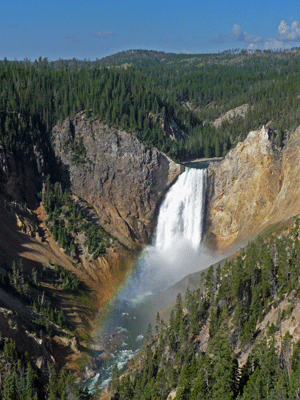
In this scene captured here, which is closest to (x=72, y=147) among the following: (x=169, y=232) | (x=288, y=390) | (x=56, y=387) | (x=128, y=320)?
(x=169, y=232)

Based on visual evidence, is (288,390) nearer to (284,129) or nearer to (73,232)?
(73,232)

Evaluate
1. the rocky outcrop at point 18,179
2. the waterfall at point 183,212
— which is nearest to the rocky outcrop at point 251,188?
the waterfall at point 183,212

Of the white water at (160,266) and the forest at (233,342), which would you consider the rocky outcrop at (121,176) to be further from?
the forest at (233,342)

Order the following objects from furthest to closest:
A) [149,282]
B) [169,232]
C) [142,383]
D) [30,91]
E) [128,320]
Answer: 1. [30,91]
2. [169,232]
3. [149,282]
4. [128,320]
5. [142,383]

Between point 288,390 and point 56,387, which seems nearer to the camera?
point 288,390

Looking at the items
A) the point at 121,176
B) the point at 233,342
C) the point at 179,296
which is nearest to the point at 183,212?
the point at 121,176

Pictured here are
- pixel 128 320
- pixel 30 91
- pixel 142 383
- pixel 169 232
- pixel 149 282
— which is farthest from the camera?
pixel 30 91

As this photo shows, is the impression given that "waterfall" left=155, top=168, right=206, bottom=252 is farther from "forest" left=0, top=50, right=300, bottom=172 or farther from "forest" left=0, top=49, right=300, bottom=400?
"forest" left=0, top=50, right=300, bottom=172

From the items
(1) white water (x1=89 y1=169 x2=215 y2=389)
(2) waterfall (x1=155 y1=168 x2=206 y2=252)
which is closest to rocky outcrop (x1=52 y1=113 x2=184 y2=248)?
(2) waterfall (x1=155 y1=168 x2=206 y2=252)

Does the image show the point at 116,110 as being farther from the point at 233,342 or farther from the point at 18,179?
the point at 233,342
